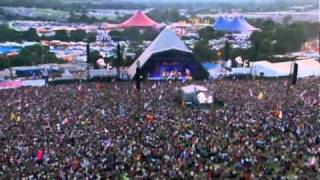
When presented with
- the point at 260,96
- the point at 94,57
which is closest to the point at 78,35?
the point at 94,57

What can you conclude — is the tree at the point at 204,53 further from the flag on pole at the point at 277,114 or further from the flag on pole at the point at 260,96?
the flag on pole at the point at 277,114

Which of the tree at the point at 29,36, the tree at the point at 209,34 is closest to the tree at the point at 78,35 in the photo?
the tree at the point at 29,36

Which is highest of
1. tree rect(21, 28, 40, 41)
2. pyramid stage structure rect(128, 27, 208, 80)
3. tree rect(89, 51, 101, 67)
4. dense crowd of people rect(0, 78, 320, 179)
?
dense crowd of people rect(0, 78, 320, 179)

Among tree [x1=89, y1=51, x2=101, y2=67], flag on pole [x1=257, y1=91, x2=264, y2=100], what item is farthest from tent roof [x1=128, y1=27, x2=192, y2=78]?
flag on pole [x1=257, y1=91, x2=264, y2=100]

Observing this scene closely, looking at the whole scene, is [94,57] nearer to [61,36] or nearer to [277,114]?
[61,36]

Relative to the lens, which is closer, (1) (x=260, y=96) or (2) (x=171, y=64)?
(1) (x=260, y=96)

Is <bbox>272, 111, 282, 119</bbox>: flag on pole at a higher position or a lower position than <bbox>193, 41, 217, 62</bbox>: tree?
higher

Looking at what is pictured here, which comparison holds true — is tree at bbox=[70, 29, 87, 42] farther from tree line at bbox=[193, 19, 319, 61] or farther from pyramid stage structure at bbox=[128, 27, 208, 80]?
pyramid stage structure at bbox=[128, 27, 208, 80]

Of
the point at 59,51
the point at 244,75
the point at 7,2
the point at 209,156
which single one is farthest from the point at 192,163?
the point at 7,2
